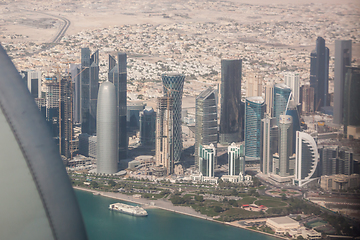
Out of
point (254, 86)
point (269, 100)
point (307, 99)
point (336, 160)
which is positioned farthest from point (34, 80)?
point (336, 160)

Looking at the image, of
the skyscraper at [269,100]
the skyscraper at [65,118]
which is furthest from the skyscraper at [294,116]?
the skyscraper at [65,118]

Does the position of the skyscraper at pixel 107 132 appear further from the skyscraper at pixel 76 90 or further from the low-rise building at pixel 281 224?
the low-rise building at pixel 281 224

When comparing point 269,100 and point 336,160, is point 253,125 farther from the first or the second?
point 336,160

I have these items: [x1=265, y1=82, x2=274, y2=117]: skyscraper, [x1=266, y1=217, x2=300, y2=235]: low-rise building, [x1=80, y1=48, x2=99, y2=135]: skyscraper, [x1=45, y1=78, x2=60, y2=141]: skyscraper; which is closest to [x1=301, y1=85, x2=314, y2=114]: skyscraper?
[x1=265, y1=82, x2=274, y2=117]: skyscraper

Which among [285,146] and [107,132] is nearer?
[285,146]

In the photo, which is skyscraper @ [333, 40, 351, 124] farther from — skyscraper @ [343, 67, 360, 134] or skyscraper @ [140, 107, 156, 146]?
skyscraper @ [140, 107, 156, 146]

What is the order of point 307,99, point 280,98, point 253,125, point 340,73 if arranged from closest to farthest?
point 253,125 → point 280,98 → point 340,73 → point 307,99
